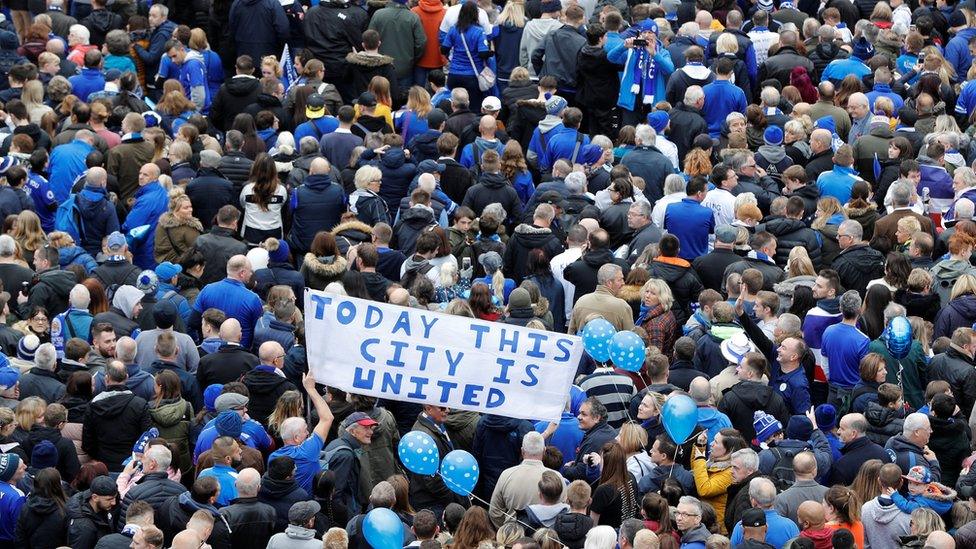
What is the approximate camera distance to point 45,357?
47.7ft

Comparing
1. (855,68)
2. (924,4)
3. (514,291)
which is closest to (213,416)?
(514,291)

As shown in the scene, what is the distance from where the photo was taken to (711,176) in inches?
707

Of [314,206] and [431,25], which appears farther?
[431,25]

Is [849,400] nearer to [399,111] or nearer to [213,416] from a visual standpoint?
[213,416]

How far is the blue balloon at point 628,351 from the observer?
14.2 meters

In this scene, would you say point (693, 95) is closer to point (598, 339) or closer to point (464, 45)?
point (464, 45)

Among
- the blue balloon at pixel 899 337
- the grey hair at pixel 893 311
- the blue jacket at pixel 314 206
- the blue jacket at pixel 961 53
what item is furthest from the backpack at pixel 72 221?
the blue jacket at pixel 961 53

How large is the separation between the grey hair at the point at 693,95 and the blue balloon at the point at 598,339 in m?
5.89

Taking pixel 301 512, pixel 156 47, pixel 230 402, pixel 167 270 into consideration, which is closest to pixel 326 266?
pixel 167 270

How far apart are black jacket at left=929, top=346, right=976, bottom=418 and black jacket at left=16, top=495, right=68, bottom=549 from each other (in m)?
6.97

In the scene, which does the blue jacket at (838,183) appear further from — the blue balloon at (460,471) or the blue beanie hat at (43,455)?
the blue beanie hat at (43,455)

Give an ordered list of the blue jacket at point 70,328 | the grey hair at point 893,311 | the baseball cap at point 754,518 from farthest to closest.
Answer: the blue jacket at point 70,328 → the grey hair at point 893,311 → the baseball cap at point 754,518

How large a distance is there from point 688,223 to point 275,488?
6073 millimetres

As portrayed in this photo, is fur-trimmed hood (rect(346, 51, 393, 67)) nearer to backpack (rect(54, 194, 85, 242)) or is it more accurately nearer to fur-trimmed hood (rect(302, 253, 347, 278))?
backpack (rect(54, 194, 85, 242))
